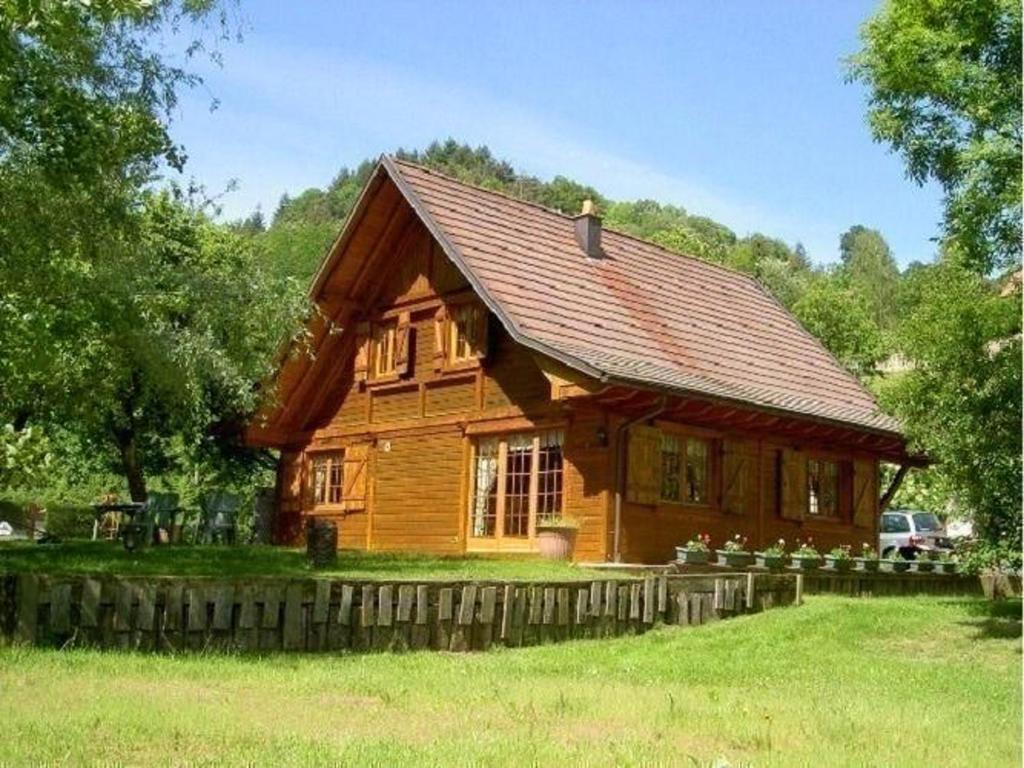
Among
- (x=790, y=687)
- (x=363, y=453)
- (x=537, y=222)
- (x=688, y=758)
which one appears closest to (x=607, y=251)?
(x=537, y=222)

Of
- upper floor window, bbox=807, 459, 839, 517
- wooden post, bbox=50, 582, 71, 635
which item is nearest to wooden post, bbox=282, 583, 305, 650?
wooden post, bbox=50, 582, 71, 635

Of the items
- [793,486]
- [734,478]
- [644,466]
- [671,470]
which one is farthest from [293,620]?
[793,486]

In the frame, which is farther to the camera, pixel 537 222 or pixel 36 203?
pixel 537 222

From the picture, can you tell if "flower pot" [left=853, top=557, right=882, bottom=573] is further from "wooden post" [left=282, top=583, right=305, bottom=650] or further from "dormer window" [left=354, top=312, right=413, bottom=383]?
"wooden post" [left=282, top=583, right=305, bottom=650]

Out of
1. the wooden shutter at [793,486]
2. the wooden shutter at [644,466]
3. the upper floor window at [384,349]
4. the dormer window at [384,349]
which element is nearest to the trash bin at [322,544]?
the wooden shutter at [644,466]

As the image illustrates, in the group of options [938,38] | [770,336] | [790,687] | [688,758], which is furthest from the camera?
[770,336]

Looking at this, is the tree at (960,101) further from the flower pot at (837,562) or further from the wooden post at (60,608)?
the wooden post at (60,608)

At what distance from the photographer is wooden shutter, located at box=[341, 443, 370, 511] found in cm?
2497

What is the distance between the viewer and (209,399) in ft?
97.4

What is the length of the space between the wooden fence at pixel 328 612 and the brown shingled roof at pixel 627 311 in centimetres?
469

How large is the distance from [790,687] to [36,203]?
1027 centimetres

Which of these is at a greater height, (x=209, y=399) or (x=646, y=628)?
(x=209, y=399)

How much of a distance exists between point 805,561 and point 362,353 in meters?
10.5

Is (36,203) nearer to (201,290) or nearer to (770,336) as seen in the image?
(201,290)
